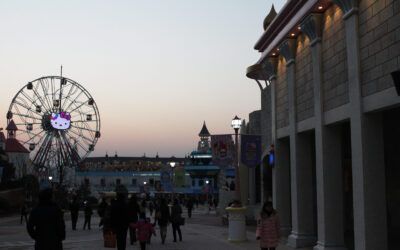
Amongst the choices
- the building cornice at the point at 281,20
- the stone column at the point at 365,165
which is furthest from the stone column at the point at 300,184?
the stone column at the point at 365,165

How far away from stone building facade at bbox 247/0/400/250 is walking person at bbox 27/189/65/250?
21.9 feet

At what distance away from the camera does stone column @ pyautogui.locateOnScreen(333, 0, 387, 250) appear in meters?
12.8

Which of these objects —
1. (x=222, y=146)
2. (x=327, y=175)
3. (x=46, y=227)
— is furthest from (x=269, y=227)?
(x=222, y=146)

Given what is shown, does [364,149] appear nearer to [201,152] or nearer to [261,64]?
[261,64]

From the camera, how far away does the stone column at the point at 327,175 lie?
15789 mm

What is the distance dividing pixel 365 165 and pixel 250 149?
10906 mm

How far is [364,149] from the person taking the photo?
42.5ft

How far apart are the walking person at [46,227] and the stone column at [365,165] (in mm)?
6927

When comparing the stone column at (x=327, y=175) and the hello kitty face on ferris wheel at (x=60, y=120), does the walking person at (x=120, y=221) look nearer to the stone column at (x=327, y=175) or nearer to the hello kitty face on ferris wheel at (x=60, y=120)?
the stone column at (x=327, y=175)

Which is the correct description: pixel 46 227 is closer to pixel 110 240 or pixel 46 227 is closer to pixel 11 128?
pixel 110 240

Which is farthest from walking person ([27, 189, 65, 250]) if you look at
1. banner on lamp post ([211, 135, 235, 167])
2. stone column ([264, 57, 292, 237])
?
banner on lamp post ([211, 135, 235, 167])

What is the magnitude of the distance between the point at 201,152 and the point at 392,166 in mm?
106061

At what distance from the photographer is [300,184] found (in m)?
18.6

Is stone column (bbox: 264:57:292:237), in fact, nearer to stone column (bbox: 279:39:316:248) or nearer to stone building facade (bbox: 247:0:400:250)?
Answer: stone building facade (bbox: 247:0:400:250)
